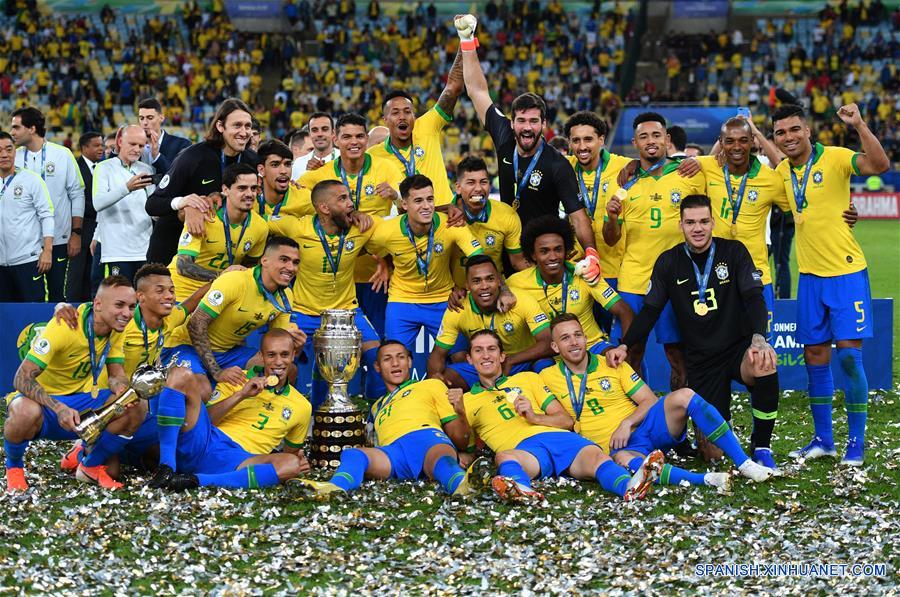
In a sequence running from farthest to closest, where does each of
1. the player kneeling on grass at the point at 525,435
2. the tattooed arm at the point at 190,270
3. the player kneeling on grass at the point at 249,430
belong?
the tattooed arm at the point at 190,270, the player kneeling on grass at the point at 249,430, the player kneeling on grass at the point at 525,435

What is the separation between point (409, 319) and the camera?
9.43 metres

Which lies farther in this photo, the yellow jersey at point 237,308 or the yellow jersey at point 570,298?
the yellow jersey at point 570,298

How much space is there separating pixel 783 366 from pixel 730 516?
170 inches

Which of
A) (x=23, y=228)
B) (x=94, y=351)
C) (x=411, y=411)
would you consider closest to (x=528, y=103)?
(x=411, y=411)

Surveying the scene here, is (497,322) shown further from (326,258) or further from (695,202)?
(695,202)

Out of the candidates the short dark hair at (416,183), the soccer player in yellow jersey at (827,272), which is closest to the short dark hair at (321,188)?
the short dark hair at (416,183)

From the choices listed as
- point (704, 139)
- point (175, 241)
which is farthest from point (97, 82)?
point (175, 241)

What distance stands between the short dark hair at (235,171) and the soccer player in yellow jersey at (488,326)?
1.68 metres

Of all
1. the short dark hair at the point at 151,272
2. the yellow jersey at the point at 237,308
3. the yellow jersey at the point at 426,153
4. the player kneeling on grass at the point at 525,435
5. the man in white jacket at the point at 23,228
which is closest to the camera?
the player kneeling on grass at the point at 525,435

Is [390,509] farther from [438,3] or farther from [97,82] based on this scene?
[438,3]

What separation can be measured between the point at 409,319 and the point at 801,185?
3005 millimetres

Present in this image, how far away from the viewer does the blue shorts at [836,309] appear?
8211 millimetres

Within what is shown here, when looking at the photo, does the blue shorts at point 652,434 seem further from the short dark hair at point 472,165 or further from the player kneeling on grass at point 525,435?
the short dark hair at point 472,165

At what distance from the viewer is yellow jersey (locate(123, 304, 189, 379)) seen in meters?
7.80
